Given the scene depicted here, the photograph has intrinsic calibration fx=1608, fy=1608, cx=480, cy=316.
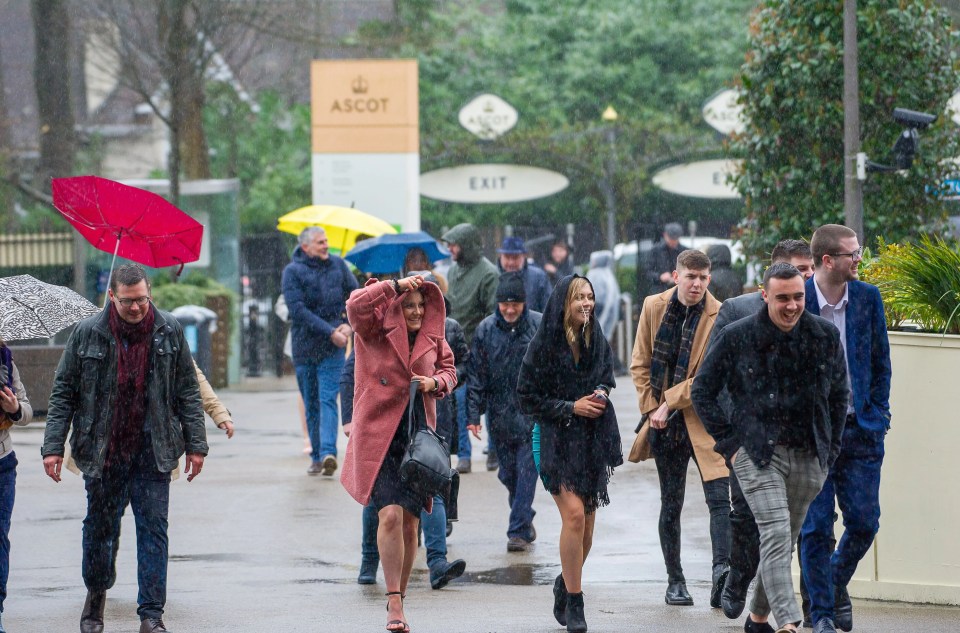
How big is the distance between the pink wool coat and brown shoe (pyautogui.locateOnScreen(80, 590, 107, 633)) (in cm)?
124

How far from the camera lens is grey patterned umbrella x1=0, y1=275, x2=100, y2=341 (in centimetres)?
772

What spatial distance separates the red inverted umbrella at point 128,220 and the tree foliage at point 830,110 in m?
6.65

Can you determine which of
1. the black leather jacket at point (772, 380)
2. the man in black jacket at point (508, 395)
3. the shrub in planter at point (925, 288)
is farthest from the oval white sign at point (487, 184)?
the black leather jacket at point (772, 380)

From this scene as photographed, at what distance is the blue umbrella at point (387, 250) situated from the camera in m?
11.5

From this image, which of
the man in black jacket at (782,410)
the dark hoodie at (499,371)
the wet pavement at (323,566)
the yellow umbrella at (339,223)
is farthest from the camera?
the yellow umbrella at (339,223)

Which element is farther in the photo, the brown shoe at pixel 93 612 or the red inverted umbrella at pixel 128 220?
the red inverted umbrella at pixel 128 220

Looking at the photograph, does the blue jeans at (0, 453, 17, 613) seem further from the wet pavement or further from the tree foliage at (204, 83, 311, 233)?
the tree foliage at (204, 83, 311, 233)

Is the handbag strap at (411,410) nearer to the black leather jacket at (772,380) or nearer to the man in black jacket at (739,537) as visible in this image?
the man in black jacket at (739,537)

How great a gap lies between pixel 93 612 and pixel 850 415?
349cm

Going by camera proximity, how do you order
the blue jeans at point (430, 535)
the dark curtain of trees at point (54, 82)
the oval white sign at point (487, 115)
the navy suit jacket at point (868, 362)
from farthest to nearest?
the oval white sign at point (487, 115) → the dark curtain of trees at point (54, 82) → the blue jeans at point (430, 535) → the navy suit jacket at point (868, 362)

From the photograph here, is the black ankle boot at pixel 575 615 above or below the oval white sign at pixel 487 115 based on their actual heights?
below

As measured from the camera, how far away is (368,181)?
2142 cm

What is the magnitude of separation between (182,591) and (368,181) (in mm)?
13390

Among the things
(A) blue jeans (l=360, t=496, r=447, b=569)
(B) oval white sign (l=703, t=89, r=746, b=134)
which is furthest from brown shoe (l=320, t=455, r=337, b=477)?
(B) oval white sign (l=703, t=89, r=746, b=134)
